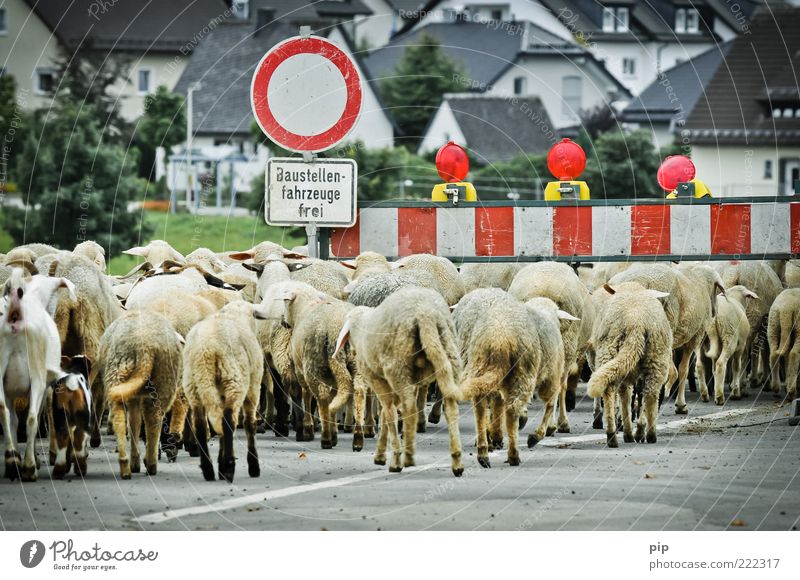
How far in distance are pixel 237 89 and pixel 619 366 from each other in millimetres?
37801

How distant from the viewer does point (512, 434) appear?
10.8 m

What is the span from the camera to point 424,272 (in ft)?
44.0

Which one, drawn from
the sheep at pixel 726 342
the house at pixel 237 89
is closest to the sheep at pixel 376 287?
the sheep at pixel 726 342

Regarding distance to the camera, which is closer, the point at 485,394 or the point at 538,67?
the point at 485,394

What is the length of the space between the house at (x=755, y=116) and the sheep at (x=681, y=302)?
7423 millimetres

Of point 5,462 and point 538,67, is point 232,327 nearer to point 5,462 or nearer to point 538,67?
point 5,462

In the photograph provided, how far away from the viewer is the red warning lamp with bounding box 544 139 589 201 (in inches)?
597

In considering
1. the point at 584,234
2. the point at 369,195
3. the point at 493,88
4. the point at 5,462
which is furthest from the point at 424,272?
the point at 493,88

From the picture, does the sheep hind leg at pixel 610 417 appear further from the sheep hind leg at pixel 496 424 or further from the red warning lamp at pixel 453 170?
the red warning lamp at pixel 453 170

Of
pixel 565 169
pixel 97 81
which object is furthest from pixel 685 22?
pixel 97 81

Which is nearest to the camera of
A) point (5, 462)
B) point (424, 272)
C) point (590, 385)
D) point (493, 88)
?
point (5, 462)
